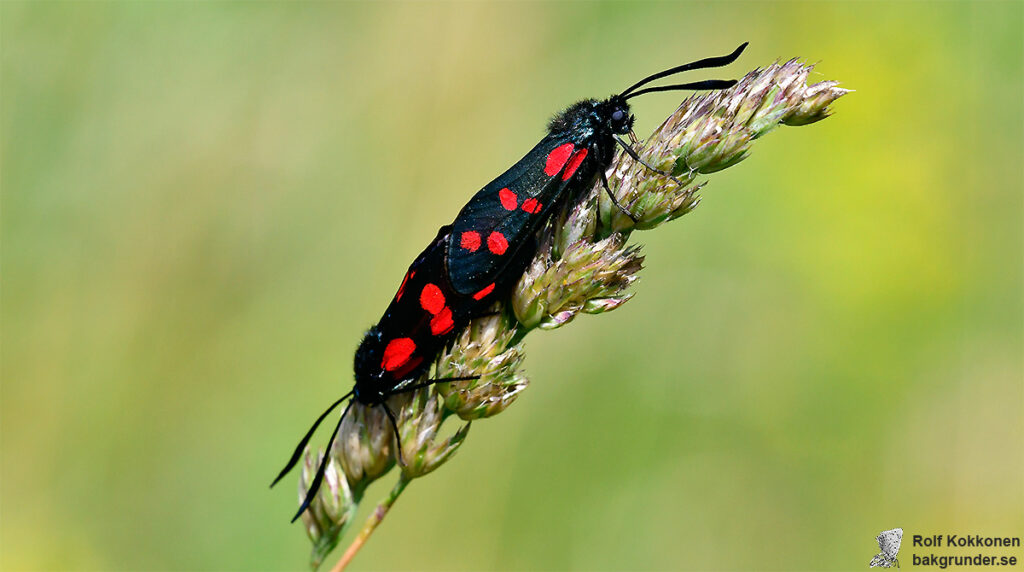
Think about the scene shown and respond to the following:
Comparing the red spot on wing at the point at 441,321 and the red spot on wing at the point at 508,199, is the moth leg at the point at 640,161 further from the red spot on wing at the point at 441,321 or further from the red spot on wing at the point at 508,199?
the red spot on wing at the point at 441,321

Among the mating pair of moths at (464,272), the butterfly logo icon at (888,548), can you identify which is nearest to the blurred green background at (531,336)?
the butterfly logo icon at (888,548)

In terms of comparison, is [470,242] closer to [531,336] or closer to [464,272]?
[464,272]

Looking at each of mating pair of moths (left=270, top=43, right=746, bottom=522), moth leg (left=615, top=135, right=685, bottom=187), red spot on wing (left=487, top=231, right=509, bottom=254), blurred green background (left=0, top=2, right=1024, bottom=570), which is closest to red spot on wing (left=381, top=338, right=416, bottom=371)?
mating pair of moths (left=270, top=43, right=746, bottom=522)

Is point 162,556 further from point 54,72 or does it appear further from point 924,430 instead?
point 924,430

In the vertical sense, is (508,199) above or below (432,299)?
above

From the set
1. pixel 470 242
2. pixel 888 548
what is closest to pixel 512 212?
pixel 470 242
